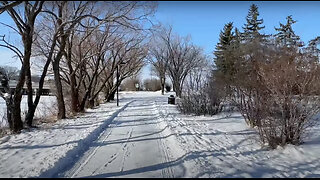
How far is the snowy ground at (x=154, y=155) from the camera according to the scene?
5020 millimetres

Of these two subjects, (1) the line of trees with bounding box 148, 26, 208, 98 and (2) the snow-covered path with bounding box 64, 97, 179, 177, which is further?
(1) the line of trees with bounding box 148, 26, 208, 98

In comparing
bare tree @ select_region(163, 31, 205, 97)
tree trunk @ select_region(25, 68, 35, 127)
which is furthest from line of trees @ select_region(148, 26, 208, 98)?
tree trunk @ select_region(25, 68, 35, 127)

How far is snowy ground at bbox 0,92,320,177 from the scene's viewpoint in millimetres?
→ 5020

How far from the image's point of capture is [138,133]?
30.5 ft

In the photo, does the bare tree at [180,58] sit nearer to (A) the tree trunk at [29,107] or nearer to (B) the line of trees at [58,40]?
(B) the line of trees at [58,40]

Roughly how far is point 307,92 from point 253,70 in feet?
7.17

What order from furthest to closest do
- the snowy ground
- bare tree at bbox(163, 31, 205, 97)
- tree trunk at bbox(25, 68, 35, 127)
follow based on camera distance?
bare tree at bbox(163, 31, 205, 97), tree trunk at bbox(25, 68, 35, 127), the snowy ground

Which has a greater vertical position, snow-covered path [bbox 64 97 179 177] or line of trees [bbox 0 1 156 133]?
line of trees [bbox 0 1 156 133]

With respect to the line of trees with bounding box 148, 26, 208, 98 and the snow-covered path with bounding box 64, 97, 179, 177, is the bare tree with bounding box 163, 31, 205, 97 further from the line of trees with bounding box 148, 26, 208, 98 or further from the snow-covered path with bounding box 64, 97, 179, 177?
the snow-covered path with bounding box 64, 97, 179, 177

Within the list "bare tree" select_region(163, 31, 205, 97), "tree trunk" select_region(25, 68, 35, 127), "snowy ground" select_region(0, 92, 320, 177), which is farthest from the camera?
"bare tree" select_region(163, 31, 205, 97)

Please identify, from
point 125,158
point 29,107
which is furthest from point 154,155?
point 29,107

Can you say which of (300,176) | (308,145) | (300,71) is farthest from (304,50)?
(300,176)

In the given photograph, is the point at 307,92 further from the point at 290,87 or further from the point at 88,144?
the point at 88,144

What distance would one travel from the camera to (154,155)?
247 inches
